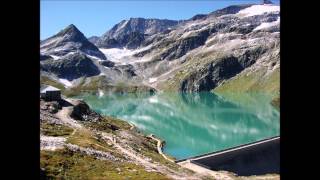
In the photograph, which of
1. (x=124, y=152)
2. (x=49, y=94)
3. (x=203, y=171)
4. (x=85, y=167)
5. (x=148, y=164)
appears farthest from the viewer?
(x=49, y=94)

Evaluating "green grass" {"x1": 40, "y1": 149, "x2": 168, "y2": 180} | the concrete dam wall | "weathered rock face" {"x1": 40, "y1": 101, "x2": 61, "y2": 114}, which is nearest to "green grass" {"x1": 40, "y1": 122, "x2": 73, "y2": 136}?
"weathered rock face" {"x1": 40, "y1": 101, "x2": 61, "y2": 114}

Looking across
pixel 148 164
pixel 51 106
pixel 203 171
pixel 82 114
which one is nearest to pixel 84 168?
pixel 148 164

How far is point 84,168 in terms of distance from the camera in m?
68.0

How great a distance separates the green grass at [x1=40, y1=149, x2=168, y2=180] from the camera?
64125 mm

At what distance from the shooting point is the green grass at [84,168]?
64.1 m

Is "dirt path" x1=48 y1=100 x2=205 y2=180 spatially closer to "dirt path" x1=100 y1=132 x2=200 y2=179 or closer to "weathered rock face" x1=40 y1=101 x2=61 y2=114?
"dirt path" x1=100 y1=132 x2=200 y2=179

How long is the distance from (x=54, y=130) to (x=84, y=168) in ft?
83.1

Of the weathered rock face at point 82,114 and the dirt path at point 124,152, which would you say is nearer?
the dirt path at point 124,152

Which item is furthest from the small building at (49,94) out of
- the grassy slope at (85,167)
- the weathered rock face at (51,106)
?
the grassy slope at (85,167)

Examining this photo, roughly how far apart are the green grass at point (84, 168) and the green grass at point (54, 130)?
14.9 m

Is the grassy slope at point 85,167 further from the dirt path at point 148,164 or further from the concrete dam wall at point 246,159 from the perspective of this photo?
the concrete dam wall at point 246,159

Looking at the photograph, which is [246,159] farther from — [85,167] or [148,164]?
[85,167]
